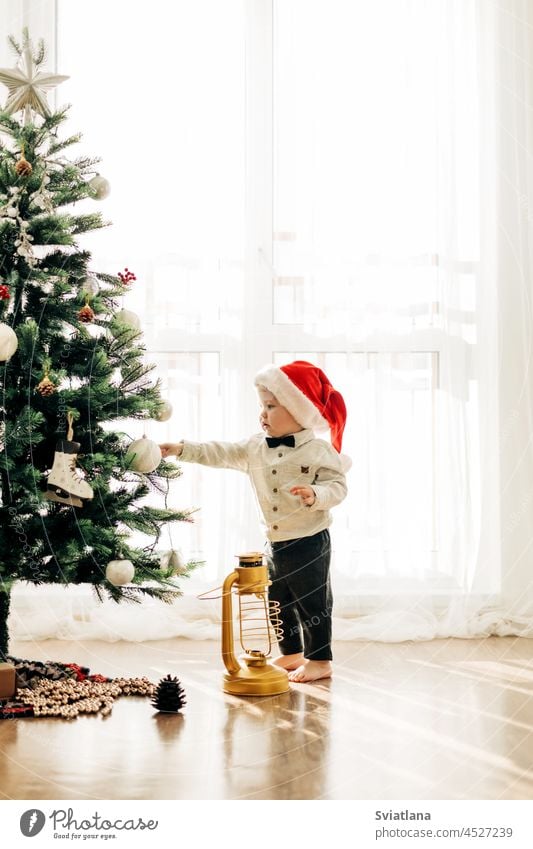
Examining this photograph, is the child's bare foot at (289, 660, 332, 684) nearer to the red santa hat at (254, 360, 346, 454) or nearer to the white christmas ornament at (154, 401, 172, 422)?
the red santa hat at (254, 360, 346, 454)

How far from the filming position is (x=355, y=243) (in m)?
2.71

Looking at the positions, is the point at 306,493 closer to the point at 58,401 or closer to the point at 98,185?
the point at 58,401

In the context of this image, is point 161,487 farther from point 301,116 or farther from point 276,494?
point 301,116

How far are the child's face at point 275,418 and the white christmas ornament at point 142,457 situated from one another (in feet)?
1.24

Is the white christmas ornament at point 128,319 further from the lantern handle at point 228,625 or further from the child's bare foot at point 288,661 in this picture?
the child's bare foot at point 288,661

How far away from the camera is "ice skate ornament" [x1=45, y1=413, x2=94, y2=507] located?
184cm

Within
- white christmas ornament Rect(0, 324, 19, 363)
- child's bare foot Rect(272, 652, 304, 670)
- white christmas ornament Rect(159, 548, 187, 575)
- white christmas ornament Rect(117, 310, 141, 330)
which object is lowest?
child's bare foot Rect(272, 652, 304, 670)

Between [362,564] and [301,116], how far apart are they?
1314 millimetres

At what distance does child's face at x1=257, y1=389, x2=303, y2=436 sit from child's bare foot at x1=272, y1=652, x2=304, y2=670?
0.52m

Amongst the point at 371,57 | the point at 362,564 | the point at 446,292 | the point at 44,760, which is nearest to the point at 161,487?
the point at 44,760

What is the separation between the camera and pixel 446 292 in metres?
2.67

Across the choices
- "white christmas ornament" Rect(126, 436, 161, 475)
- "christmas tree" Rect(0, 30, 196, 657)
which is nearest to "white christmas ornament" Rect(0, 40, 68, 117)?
"christmas tree" Rect(0, 30, 196, 657)

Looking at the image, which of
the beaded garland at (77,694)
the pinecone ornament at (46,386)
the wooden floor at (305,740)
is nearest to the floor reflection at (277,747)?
the wooden floor at (305,740)

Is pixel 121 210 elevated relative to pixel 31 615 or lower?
elevated
